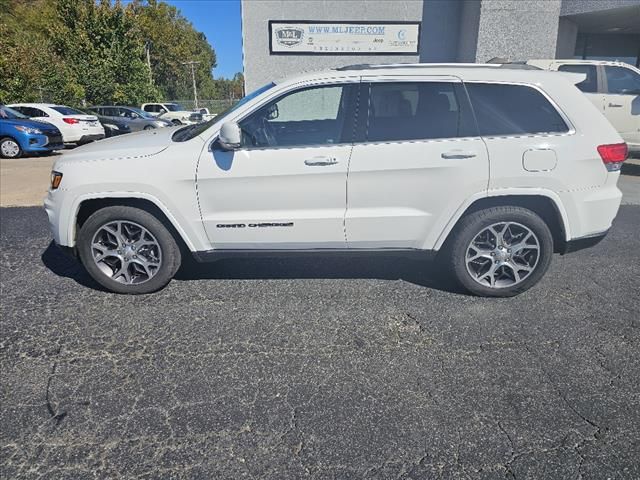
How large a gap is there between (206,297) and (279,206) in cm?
103

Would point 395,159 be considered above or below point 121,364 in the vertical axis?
above

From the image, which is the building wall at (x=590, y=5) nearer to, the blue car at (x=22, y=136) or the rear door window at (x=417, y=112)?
the rear door window at (x=417, y=112)

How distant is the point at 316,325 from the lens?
310cm

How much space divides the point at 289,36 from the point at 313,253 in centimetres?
926

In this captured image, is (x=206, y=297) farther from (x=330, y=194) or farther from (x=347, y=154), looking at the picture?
(x=347, y=154)

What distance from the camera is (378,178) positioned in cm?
319

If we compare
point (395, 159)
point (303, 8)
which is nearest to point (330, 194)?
point (395, 159)

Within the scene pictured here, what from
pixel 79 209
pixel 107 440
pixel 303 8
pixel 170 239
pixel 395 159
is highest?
pixel 303 8

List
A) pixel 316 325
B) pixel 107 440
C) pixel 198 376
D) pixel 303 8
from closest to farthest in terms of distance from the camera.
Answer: pixel 107 440, pixel 198 376, pixel 316 325, pixel 303 8

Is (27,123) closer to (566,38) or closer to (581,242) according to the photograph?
(581,242)

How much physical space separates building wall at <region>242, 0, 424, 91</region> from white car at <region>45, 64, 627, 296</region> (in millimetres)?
8413

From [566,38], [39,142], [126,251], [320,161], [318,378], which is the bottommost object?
[318,378]

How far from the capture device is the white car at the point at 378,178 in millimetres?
3174

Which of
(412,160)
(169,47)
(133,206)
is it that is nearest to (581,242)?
(412,160)
